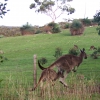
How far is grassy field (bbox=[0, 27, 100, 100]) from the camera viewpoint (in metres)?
11.1

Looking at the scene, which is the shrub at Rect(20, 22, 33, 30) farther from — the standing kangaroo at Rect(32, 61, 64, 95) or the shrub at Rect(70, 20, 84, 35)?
the standing kangaroo at Rect(32, 61, 64, 95)

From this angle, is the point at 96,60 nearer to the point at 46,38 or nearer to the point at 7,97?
the point at 7,97

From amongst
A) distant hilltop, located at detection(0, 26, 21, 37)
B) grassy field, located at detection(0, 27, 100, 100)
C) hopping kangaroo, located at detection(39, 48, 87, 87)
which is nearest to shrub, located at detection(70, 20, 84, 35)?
grassy field, located at detection(0, 27, 100, 100)

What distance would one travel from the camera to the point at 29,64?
22.6m

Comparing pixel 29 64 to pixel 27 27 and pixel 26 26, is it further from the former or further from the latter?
pixel 27 27

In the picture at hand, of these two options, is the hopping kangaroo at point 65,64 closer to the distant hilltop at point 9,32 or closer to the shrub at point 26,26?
the shrub at point 26,26

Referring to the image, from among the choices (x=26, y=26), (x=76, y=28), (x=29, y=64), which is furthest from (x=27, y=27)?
(x=29, y=64)

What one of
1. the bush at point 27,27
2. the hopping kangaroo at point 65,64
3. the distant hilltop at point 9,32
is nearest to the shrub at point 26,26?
the bush at point 27,27

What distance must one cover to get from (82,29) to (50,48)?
11684mm

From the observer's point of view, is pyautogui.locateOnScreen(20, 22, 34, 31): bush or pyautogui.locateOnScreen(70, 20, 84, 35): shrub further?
pyautogui.locateOnScreen(20, 22, 34, 31): bush

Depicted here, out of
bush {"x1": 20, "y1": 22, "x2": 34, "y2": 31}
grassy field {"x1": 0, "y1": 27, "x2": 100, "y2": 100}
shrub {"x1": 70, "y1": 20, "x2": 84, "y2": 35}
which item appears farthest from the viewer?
bush {"x1": 20, "y1": 22, "x2": 34, "y2": 31}

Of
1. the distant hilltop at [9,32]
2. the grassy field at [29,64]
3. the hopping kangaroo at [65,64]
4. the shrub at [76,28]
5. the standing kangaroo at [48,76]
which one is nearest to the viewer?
the grassy field at [29,64]

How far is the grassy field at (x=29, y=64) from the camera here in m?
11.1

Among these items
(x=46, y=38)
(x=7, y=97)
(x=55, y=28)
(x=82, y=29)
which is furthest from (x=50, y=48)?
(x=7, y=97)
